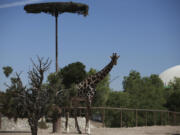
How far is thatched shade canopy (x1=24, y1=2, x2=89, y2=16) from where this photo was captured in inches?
694

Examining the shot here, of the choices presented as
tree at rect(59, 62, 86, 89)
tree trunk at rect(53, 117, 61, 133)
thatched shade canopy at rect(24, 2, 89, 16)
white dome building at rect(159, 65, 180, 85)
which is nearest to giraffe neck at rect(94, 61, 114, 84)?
tree trunk at rect(53, 117, 61, 133)

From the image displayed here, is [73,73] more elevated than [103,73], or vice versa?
[73,73]

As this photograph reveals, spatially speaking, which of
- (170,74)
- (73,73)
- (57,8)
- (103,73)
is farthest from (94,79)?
(170,74)

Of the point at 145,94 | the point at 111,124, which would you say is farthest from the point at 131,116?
the point at 145,94

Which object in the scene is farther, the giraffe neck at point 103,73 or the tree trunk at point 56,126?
the tree trunk at point 56,126

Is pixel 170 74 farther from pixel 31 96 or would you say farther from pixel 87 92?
pixel 31 96

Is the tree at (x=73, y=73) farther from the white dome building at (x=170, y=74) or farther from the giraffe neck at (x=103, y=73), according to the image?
the white dome building at (x=170, y=74)

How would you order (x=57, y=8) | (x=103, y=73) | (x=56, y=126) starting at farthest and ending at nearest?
(x=57, y=8) < (x=56, y=126) < (x=103, y=73)

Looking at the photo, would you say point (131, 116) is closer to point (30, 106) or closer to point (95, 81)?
point (95, 81)

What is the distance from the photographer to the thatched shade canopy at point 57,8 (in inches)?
694

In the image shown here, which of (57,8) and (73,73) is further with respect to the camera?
(73,73)

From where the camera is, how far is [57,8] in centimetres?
1769

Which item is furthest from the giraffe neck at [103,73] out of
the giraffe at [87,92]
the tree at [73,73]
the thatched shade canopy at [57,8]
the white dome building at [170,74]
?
the white dome building at [170,74]

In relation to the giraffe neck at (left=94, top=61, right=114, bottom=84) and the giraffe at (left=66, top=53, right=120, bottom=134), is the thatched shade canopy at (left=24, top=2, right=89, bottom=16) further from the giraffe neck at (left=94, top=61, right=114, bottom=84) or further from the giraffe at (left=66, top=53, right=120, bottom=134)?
the giraffe at (left=66, top=53, right=120, bottom=134)
